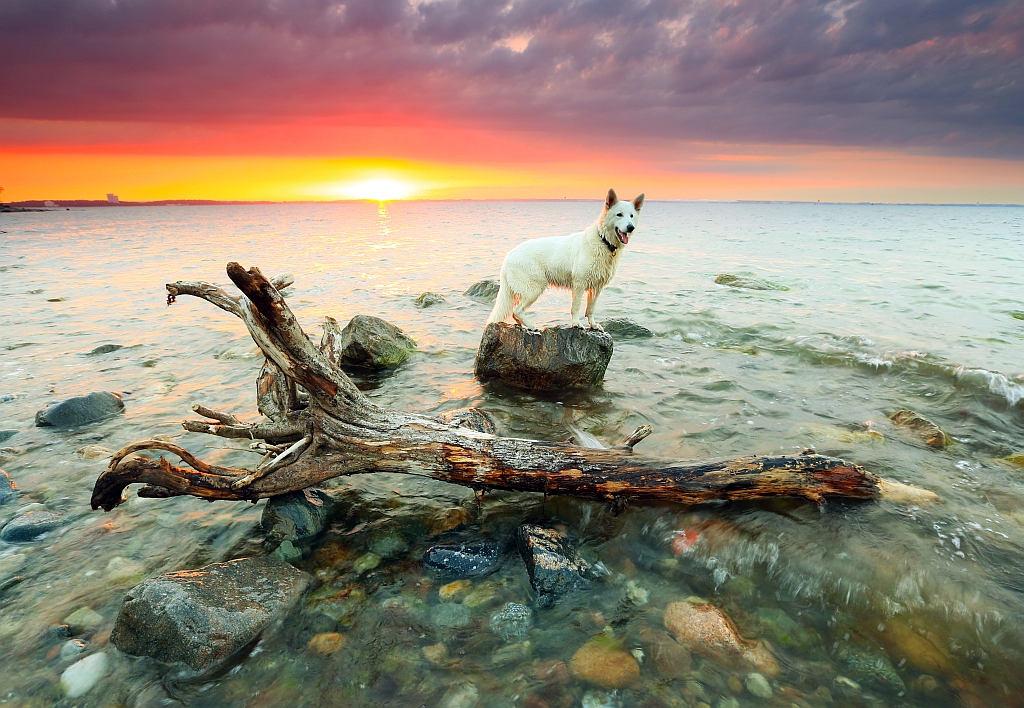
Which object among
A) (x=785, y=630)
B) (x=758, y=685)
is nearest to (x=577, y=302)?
(x=785, y=630)

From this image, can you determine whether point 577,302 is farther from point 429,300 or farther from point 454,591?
point 429,300

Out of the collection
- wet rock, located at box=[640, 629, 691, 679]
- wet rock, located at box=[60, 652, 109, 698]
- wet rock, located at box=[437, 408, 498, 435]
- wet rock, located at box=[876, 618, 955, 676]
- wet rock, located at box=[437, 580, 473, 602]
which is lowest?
wet rock, located at box=[876, 618, 955, 676]

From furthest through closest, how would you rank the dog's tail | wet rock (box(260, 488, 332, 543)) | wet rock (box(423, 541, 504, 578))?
the dog's tail
wet rock (box(260, 488, 332, 543))
wet rock (box(423, 541, 504, 578))

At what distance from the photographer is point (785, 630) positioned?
3.58 meters

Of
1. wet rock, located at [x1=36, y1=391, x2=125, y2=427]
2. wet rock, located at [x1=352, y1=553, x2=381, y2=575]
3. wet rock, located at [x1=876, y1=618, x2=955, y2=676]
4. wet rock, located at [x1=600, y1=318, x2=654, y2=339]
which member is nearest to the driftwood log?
wet rock, located at [x1=352, y1=553, x2=381, y2=575]

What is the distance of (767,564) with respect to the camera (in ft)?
13.6

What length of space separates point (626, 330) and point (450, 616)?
891cm

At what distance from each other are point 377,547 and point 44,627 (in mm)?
2353

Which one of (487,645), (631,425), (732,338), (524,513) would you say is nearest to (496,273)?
(732,338)

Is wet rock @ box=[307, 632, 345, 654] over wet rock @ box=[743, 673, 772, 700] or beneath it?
over

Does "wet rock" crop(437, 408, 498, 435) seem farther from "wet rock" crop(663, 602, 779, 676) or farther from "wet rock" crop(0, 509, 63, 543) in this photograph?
"wet rock" crop(0, 509, 63, 543)

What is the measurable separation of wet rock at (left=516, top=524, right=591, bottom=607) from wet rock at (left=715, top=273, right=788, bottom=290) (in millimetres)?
15939

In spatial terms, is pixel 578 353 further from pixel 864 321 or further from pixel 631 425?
pixel 864 321

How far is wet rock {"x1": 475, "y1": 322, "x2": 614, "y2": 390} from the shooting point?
821 cm
